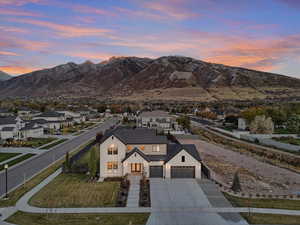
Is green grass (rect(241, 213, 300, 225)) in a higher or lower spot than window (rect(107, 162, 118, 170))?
lower

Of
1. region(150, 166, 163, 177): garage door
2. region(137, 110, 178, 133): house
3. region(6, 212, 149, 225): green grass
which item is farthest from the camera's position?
region(137, 110, 178, 133): house

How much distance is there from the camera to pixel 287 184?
3117cm

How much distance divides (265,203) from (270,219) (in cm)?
349

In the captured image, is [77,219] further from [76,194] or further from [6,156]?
[6,156]

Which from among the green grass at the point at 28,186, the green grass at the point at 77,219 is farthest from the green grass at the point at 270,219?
the green grass at the point at 28,186

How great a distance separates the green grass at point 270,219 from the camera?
19470 millimetres

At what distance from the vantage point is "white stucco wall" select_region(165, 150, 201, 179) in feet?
100

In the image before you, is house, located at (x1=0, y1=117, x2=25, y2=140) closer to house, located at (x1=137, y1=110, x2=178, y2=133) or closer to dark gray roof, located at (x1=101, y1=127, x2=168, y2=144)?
house, located at (x1=137, y1=110, x2=178, y2=133)

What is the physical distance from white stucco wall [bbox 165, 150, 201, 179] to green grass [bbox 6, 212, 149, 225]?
10274 millimetres

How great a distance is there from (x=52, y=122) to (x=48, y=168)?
1764 inches

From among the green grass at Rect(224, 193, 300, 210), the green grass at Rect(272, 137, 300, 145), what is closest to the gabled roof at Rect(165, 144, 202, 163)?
the green grass at Rect(224, 193, 300, 210)

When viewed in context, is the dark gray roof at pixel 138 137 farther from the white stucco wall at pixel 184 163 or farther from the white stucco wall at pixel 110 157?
the white stucco wall at pixel 184 163

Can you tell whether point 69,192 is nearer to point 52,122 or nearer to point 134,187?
point 134,187

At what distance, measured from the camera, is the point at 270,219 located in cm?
2000
